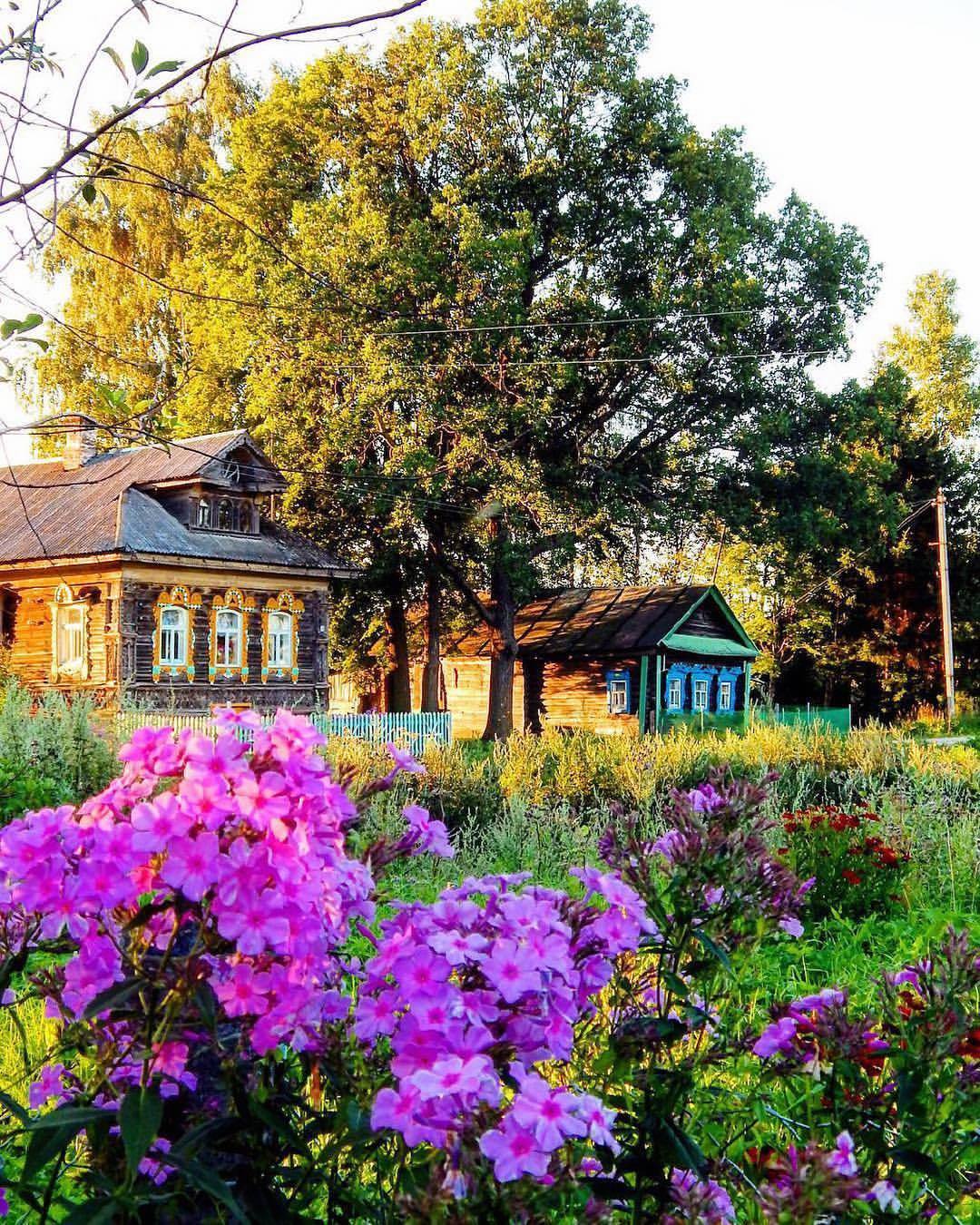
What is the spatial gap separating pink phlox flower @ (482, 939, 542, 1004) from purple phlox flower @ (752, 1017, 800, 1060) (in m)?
0.55

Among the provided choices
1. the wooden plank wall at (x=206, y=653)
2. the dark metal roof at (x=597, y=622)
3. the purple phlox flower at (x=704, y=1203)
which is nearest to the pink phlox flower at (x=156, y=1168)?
the purple phlox flower at (x=704, y=1203)

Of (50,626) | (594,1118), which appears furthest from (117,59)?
(50,626)

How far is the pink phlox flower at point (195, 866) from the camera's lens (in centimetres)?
135

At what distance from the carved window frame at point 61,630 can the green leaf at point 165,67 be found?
20.3m

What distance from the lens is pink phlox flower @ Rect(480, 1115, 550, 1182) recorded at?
47.2 inches

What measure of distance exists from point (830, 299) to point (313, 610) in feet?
44.9

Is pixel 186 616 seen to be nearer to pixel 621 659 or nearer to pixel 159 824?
pixel 621 659

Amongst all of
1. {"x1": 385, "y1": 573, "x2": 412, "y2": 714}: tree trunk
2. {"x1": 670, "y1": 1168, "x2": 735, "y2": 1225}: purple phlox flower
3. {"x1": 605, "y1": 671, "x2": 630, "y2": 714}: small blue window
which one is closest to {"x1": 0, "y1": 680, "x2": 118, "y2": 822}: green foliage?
{"x1": 670, "y1": 1168, "x2": 735, "y2": 1225}: purple phlox flower

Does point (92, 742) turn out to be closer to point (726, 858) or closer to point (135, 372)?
point (726, 858)

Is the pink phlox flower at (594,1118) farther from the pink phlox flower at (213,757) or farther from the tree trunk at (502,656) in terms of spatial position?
the tree trunk at (502,656)

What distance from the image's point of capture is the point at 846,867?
6594mm

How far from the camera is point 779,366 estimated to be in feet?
86.8

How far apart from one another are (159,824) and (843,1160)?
905mm

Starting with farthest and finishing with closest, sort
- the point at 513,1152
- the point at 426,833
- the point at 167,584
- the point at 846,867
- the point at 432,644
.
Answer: the point at 432,644 < the point at 167,584 < the point at 846,867 < the point at 426,833 < the point at 513,1152
